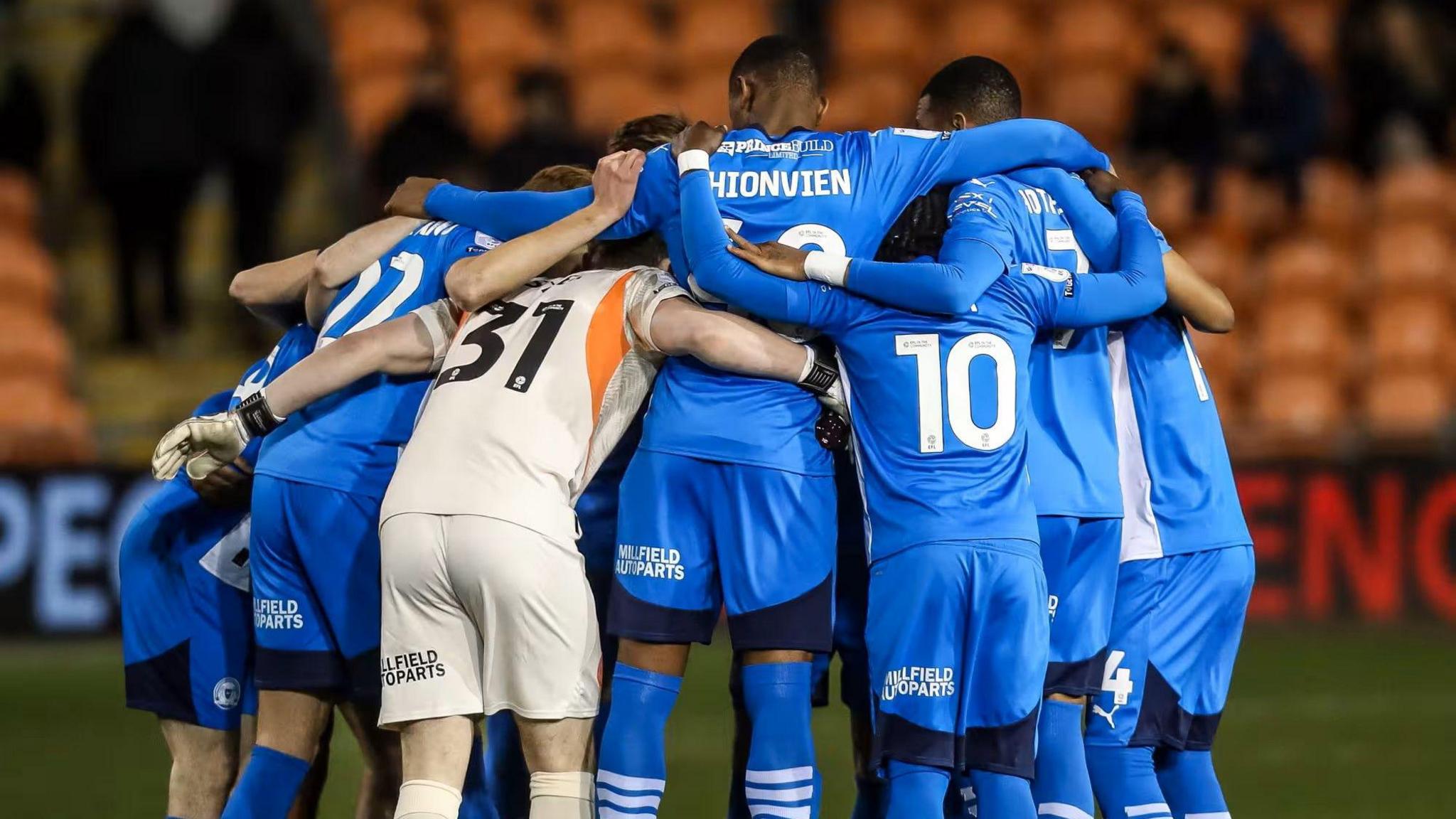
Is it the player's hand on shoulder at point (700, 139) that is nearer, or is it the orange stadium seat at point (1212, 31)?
the player's hand on shoulder at point (700, 139)

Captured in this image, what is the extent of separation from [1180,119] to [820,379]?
30.6ft

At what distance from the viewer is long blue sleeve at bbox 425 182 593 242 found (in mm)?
5715

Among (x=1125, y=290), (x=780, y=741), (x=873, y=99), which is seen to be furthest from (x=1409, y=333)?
(x=780, y=741)

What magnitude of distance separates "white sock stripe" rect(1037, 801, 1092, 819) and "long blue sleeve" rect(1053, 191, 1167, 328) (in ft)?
4.48

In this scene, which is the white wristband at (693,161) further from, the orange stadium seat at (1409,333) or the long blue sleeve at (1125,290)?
the orange stadium seat at (1409,333)

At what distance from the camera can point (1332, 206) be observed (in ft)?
47.0

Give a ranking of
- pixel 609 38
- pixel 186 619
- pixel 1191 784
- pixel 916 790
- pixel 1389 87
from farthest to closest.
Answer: pixel 609 38 → pixel 1389 87 → pixel 186 619 → pixel 1191 784 → pixel 916 790

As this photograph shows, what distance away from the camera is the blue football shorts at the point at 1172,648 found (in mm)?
5629

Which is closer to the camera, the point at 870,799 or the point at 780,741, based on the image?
the point at 780,741

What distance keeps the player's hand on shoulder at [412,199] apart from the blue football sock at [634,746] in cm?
168

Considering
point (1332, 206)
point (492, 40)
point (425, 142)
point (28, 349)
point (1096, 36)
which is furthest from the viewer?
point (1096, 36)

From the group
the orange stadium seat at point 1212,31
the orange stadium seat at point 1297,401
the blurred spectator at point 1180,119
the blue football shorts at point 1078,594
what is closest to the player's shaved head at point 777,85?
the blue football shorts at point 1078,594

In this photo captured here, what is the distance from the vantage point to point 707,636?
5.39 m

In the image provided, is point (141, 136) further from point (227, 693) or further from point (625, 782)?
point (625, 782)
